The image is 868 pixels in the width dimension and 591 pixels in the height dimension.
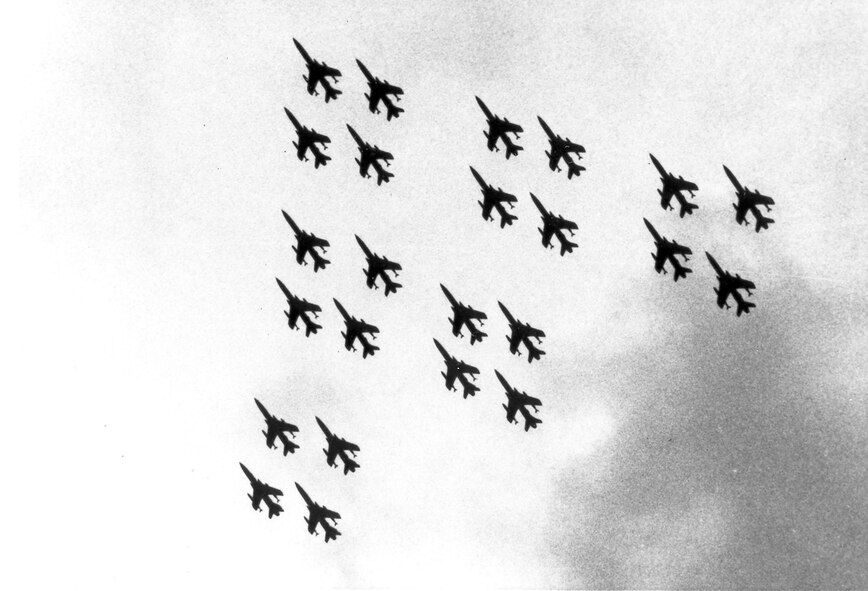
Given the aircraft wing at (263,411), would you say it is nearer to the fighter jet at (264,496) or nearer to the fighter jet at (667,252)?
the fighter jet at (264,496)

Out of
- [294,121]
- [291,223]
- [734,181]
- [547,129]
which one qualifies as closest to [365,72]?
[294,121]

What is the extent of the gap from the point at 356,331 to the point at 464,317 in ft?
37.5

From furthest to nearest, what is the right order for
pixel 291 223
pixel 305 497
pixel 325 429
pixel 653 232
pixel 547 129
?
pixel 305 497 < pixel 325 429 < pixel 291 223 < pixel 547 129 < pixel 653 232

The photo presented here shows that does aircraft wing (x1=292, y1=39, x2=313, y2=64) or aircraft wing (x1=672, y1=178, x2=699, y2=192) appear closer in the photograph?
aircraft wing (x1=672, y1=178, x2=699, y2=192)

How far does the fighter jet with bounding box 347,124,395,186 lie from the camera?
101625 mm

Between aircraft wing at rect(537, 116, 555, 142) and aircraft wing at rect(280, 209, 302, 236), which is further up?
aircraft wing at rect(537, 116, 555, 142)

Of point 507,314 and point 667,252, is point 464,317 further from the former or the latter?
point 667,252

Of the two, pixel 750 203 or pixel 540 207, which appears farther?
pixel 540 207

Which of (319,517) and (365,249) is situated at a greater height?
(365,249)

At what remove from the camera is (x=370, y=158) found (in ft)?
334

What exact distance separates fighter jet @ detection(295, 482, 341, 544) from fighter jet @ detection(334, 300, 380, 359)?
1728 centimetres

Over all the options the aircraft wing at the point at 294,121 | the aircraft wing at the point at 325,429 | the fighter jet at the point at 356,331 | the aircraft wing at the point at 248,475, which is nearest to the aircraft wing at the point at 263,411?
the aircraft wing at the point at 325,429

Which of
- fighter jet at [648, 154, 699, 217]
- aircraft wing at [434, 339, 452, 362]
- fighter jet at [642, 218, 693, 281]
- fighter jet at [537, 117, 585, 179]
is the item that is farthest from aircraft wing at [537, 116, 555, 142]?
aircraft wing at [434, 339, 452, 362]

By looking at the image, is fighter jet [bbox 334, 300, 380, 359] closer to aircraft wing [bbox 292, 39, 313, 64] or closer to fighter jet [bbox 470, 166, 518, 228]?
fighter jet [bbox 470, 166, 518, 228]
